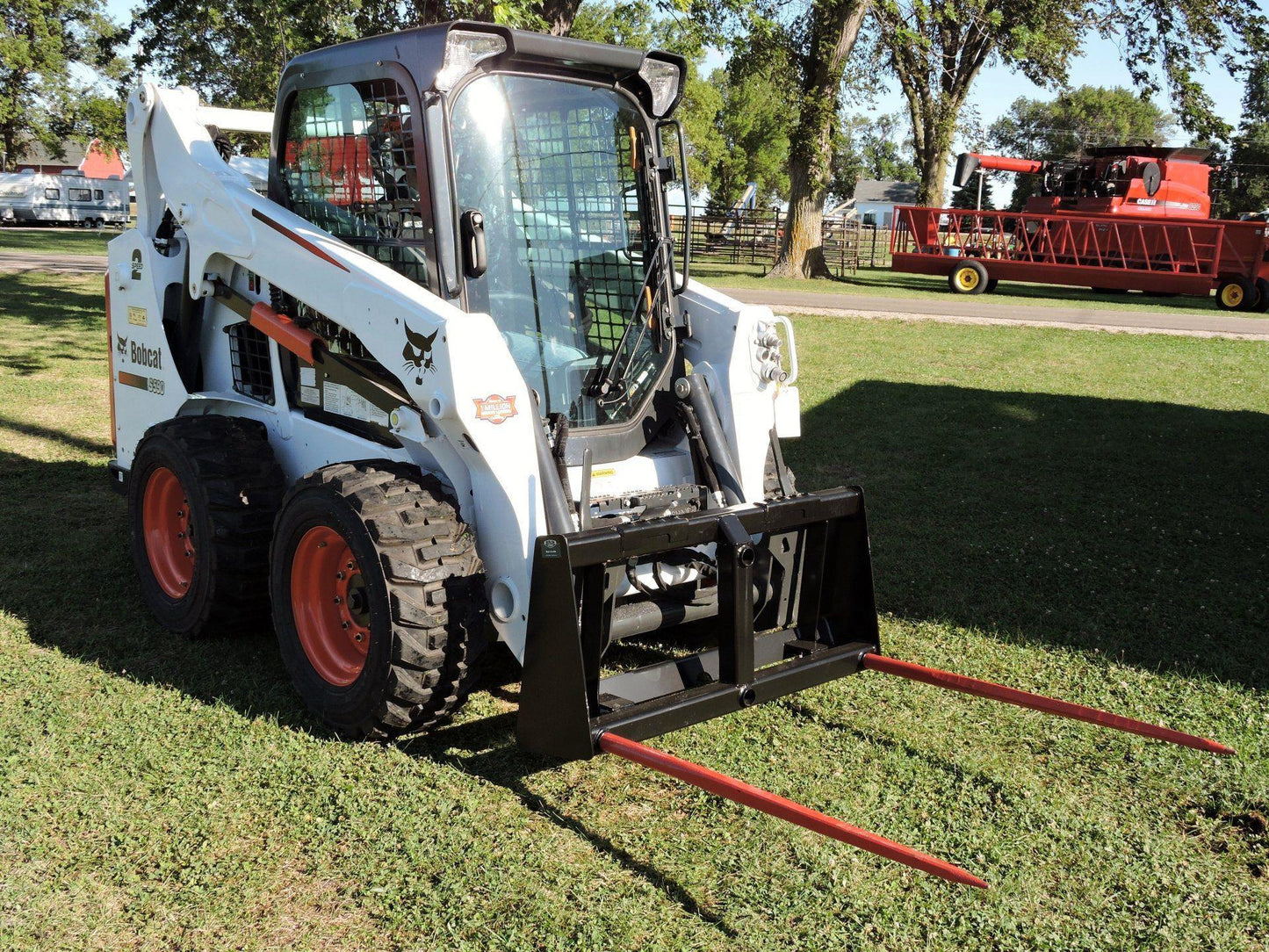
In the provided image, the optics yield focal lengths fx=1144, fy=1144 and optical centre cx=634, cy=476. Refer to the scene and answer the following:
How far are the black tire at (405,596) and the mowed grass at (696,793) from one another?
0.22 meters

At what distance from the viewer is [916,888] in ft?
11.1

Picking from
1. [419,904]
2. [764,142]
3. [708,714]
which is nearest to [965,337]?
[708,714]

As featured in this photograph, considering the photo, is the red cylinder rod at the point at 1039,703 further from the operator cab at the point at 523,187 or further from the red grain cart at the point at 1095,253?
the red grain cart at the point at 1095,253

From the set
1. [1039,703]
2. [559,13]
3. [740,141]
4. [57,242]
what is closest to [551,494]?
[1039,703]

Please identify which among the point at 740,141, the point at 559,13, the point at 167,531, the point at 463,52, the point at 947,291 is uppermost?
→ the point at 740,141

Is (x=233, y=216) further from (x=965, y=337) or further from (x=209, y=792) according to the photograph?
(x=965, y=337)

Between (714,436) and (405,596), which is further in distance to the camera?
(714,436)

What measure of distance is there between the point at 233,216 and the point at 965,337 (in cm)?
1220

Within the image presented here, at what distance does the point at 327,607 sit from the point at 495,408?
1130 mm

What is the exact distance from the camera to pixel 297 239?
446 cm

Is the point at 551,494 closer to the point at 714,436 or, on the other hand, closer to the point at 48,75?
the point at 714,436

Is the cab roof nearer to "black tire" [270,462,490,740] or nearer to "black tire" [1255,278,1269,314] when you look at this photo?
"black tire" [270,462,490,740]

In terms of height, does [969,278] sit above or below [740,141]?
below

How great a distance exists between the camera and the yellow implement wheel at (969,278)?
23.3 m
